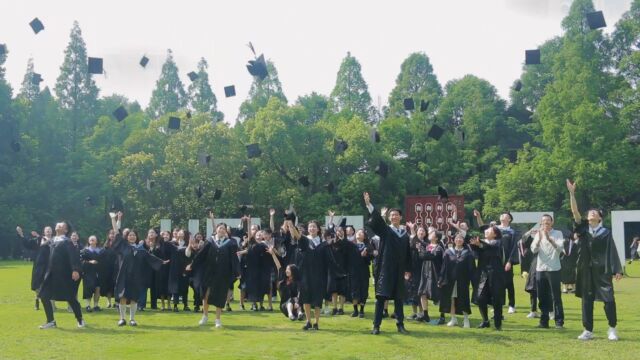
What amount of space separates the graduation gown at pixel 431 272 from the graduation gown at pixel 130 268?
17.0 feet

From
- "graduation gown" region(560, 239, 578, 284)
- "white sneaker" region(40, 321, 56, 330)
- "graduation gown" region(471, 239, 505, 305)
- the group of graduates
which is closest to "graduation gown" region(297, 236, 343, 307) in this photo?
the group of graduates

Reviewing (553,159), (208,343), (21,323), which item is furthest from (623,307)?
(553,159)

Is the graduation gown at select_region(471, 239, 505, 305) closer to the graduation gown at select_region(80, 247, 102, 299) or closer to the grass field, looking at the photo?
the grass field

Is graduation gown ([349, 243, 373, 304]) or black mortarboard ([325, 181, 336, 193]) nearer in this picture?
graduation gown ([349, 243, 373, 304])

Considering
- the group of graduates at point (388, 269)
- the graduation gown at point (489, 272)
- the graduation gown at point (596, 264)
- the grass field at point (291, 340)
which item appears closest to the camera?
the grass field at point (291, 340)

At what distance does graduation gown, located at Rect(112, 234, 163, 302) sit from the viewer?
12.5 meters

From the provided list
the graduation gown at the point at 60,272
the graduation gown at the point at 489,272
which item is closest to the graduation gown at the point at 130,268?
the graduation gown at the point at 60,272

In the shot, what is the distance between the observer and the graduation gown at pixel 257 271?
1544 cm

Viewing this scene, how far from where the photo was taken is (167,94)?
64.6 m

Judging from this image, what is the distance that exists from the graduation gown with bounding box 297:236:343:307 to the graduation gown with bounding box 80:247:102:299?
598 cm

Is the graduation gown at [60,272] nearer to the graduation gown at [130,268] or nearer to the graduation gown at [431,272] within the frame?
the graduation gown at [130,268]

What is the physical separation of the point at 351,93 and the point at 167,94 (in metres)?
18.9

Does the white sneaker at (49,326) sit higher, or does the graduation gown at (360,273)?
the graduation gown at (360,273)

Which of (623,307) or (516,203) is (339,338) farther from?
(516,203)
